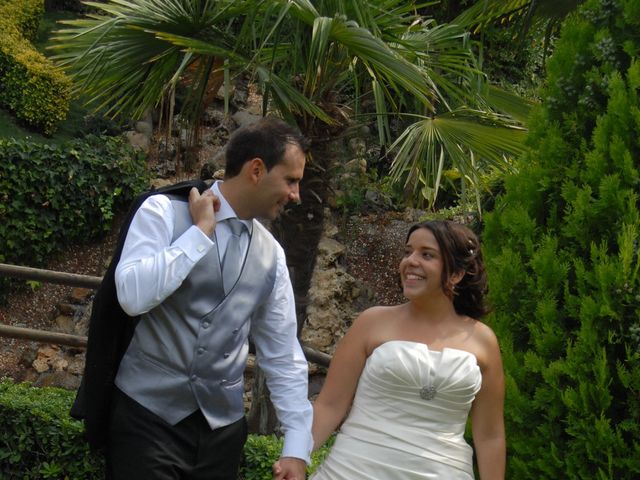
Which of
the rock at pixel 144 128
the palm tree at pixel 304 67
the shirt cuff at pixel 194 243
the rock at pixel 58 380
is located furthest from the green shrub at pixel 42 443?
the rock at pixel 144 128

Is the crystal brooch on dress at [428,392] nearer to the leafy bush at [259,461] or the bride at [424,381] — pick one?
the bride at [424,381]

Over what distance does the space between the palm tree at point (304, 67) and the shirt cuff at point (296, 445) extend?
2.20 metres

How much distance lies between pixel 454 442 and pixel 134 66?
319 cm

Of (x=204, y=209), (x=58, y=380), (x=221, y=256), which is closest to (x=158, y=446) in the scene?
(x=221, y=256)

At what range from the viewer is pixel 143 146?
505 inches

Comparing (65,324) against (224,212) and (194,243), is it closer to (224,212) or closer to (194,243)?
(224,212)

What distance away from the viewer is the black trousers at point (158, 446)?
114 inches

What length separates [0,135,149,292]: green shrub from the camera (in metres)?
10.8

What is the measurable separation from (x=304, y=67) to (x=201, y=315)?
9.14ft

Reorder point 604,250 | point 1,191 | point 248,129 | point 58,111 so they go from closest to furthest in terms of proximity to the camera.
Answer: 1. point 604,250
2. point 248,129
3. point 1,191
4. point 58,111

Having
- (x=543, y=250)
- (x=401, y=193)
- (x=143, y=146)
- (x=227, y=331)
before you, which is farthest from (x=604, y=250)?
(x=143, y=146)

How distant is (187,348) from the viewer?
115 inches

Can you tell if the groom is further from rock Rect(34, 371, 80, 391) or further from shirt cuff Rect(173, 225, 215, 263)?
rock Rect(34, 371, 80, 391)

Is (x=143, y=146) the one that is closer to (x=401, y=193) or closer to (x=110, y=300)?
(x=401, y=193)
